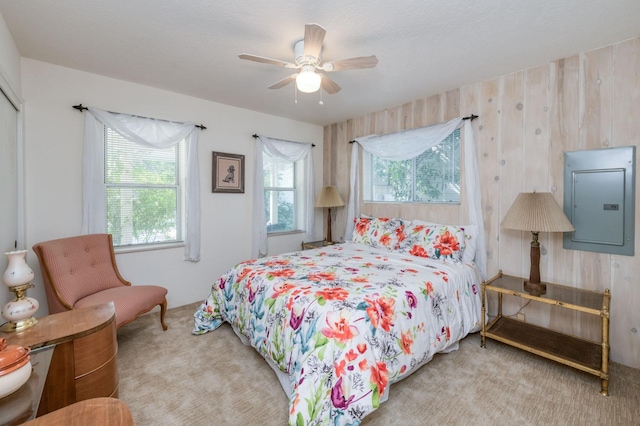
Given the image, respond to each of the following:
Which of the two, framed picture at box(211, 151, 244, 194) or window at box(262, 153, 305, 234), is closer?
framed picture at box(211, 151, 244, 194)

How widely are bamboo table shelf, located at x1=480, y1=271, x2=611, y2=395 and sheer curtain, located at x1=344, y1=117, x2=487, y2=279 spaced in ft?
1.73

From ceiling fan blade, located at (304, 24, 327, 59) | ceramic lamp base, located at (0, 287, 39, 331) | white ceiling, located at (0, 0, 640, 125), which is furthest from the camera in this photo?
white ceiling, located at (0, 0, 640, 125)

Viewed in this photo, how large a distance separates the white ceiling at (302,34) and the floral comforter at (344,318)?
183 cm

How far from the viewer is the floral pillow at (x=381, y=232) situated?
3.32 metres

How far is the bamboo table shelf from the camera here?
1.91m

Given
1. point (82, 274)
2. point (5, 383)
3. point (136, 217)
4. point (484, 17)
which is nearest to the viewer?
point (5, 383)

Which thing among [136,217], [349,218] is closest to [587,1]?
[349,218]

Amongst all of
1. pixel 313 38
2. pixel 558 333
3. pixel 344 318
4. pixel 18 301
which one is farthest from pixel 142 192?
pixel 558 333

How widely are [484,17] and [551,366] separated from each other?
2.60 m

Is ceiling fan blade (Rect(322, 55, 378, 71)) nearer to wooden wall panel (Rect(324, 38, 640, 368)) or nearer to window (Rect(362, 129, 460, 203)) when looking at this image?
wooden wall panel (Rect(324, 38, 640, 368))

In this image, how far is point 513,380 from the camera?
80.5 inches

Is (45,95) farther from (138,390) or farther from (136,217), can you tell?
(138,390)

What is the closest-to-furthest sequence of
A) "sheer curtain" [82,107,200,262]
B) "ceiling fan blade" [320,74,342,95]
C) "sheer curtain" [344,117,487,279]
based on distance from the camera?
"ceiling fan blade" [320,74,342,95] < "sheer curtain" [82,107,200,262] < "sheer curtain" [344,117,487,279]

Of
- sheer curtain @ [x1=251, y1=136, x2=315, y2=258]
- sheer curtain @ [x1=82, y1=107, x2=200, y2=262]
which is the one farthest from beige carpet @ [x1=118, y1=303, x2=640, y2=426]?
sheer curtain @ [x1=251, y1=136, x2=315, y2=258]
